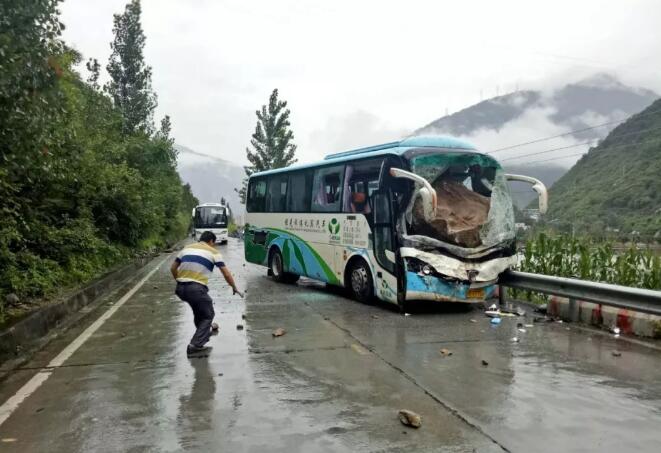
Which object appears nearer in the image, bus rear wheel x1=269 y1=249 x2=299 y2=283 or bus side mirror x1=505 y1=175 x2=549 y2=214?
bus side mirror x1=505 y1=175 x2=549 y2=214

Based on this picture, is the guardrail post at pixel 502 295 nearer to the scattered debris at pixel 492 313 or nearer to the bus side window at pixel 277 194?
the scattered debris at pixel 492 313

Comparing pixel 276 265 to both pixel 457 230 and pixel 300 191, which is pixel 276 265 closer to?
pixel 300 191

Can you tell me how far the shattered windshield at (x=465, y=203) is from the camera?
9578mm

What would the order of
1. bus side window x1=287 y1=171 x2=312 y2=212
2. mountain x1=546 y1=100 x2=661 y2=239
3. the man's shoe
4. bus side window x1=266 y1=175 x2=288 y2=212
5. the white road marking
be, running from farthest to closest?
mountain x1=546 y1=100 x2=661 y2=239 → bus side window x1=266 y1=175 x2=288 y2=212 → bus side window x1=287 y1=171 x2=312 y2=212 → the man's shoe → the white road marking

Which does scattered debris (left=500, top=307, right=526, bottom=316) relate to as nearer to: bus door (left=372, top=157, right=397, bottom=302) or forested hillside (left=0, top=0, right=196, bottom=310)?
bus door (left=372, top=157, right=397, bottom=302)

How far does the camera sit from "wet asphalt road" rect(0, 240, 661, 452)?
4.29 metres

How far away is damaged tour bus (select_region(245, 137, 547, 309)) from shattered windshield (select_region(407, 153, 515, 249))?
0.02m

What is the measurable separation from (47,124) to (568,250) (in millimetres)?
9302

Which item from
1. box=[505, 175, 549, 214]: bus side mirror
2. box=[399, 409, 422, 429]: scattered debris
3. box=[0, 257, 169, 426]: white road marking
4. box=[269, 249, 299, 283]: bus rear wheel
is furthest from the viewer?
box=[269, 249, 299, 283]: bus rear wheel

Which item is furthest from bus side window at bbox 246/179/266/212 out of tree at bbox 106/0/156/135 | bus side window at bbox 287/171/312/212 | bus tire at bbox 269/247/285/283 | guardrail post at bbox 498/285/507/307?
tree at bbox 106/0/156/135

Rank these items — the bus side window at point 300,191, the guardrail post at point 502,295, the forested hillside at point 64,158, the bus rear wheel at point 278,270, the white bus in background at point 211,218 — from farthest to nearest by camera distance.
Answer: the white bus in background at point 211,218, the bus rear wheel at point 278,270, the bus side window at point 300,191, the guardrail post at point 502,295, the forested hillside at point 64,158


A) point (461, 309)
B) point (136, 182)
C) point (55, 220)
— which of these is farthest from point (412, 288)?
point (136, 182)

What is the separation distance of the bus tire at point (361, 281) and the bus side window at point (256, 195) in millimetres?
5196

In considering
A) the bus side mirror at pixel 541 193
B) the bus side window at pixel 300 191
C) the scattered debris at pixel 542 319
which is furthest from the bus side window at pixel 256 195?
→ the scattered debris at pixel 542 319
